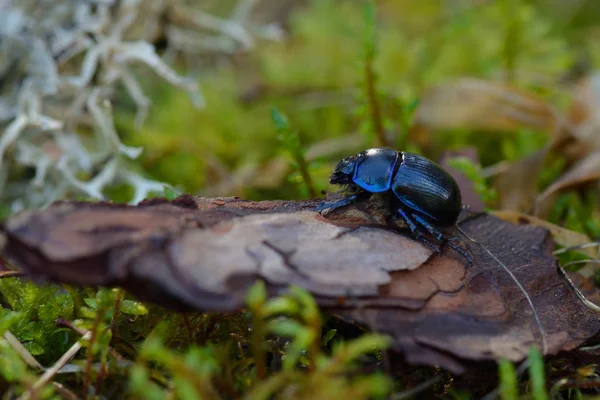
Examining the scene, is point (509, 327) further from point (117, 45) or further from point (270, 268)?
point (117, 45)

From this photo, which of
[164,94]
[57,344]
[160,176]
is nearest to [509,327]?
[57,344]

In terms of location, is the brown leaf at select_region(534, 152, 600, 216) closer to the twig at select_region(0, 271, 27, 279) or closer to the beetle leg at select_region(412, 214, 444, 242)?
the beetle leg at select_region(412, 214, 444, 242)

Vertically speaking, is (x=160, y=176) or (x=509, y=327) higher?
(x=509, y=327)

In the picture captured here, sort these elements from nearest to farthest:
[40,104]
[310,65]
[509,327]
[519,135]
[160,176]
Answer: [509,327] → [40,104] → [519,135] → [160,176] → [310,65]

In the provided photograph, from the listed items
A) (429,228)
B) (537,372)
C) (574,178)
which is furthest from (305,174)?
(537,372)

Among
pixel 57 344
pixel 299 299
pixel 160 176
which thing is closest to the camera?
pixel 299 299

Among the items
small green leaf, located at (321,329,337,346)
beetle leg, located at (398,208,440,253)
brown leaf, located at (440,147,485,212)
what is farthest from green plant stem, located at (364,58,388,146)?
small green leaf, located at (321,329,337,346)

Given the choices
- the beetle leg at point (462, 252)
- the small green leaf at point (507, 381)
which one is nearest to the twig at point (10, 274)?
the beetle leg at point (462, 252)

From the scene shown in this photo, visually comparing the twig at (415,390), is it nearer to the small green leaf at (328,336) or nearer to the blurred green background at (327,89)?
the small green leaf at (328,336)
